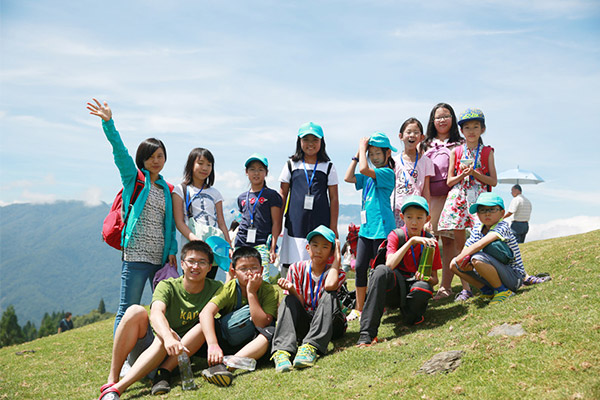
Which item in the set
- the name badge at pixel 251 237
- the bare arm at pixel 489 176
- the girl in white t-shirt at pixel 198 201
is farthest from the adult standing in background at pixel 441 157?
the girl in white t-shirt at pixel 198 201

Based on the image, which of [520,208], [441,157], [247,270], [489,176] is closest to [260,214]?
[247,270]

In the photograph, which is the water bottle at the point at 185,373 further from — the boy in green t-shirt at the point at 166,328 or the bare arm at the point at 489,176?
the bare arm at the point at 489,176

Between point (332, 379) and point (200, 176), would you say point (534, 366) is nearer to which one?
Result: point (332, 379)

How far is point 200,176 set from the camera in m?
7.80

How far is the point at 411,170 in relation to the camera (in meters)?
8.00

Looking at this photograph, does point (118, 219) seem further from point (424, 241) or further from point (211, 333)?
point (424, 241)

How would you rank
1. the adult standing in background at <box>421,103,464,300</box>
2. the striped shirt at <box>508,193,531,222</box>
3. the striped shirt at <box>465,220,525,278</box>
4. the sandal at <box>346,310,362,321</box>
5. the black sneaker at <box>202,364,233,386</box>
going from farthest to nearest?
the striped shirt at <box>508,193,531,222</box>
the adult standing in background at <box>421,103,464,300</box>
the sandal at <box>346,310,362,321</box>
the striped shirt at <box>465,220,525,278</box>
the black sneaker at <box>202,364,233,386</box>

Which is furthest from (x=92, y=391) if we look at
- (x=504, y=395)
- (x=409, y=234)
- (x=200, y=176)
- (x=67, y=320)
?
(x=67, y=320)

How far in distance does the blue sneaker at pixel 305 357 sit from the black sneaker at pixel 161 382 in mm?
1595

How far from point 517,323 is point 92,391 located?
585 cm

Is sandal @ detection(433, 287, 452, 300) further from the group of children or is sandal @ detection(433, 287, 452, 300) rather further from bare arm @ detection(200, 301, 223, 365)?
bare arm @ detection(200, 301, 223, 365)

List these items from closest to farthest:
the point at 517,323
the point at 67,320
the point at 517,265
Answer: the point at 517,323
the point at 517,265
the point at 67,320

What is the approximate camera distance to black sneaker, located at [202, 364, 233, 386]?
5.47 meters

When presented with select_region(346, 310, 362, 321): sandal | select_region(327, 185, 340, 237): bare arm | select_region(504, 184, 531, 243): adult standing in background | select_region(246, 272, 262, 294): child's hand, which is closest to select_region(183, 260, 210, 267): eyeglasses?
select_region(246, 272, 262, 294): child's hand
